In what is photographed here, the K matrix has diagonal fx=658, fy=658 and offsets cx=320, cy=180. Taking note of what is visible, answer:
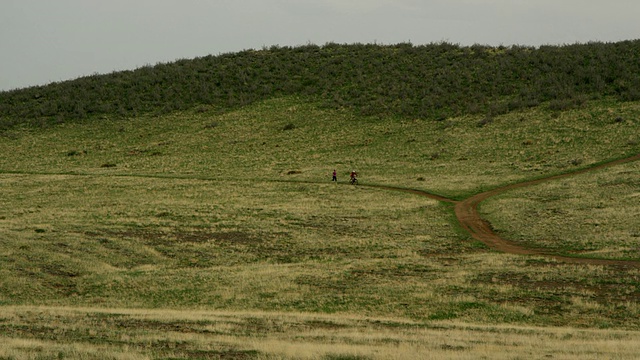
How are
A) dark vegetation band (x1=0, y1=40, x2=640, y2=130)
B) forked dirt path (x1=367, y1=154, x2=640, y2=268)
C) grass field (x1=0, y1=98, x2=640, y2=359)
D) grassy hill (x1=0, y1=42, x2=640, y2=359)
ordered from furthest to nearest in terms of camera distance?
dark vegetation band (x1=0, y1=40, x2=640, y2=130) → forked dirt path (x1=367, y1=154, x2=640, y2=268) → grassy hill (x1=0, y1=42, x2=640, y2=359) → grass field (x1=0, y1=98, x2=640, y2=359)

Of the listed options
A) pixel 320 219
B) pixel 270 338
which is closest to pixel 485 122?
pixel 320 219

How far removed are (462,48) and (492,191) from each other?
210 ft

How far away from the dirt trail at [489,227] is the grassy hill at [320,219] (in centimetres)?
89

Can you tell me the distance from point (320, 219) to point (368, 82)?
61.1 m

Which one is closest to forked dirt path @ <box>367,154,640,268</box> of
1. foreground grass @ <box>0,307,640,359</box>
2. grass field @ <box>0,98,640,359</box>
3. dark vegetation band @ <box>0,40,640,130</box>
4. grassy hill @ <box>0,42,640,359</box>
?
grassy hill @ <box>0,42,640,359</box>

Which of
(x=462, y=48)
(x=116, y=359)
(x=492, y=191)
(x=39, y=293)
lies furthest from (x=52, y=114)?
(x=116, y=359)

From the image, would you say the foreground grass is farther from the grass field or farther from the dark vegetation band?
the dark vegetation band

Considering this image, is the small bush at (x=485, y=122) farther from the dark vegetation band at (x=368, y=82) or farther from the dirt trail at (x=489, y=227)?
the dirt trail at (x=489, y=227)

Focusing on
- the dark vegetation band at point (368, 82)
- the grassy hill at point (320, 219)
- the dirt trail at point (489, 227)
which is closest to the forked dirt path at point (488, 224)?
the dirt trail at point (489, 227)

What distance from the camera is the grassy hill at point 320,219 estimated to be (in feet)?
69.2

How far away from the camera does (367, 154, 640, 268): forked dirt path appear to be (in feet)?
116

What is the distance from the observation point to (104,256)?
1421 inches

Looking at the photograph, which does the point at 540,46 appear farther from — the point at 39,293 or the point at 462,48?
the point at 39,293

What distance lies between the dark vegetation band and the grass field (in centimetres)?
755
